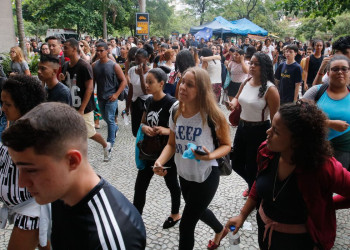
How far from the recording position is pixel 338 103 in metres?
2.82

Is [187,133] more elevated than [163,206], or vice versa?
[187,133]

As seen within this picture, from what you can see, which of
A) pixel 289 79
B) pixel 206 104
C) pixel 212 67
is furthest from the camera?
pixel 212 67

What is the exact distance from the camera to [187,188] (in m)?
2.69

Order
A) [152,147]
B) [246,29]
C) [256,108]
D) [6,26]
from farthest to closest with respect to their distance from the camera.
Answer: [246,29] < [6,26] < [256,108] < [152,147]

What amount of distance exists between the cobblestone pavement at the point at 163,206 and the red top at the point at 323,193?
4.60 feet

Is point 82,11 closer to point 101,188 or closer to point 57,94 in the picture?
point 57,94

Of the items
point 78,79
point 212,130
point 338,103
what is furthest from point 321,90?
point 78,79

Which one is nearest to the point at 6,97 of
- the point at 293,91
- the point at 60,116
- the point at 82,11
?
the point at 60,116

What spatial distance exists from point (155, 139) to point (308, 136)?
5.89ft

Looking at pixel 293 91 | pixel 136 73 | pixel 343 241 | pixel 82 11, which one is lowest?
pixel 343 241

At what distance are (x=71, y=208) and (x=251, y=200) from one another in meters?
1.43

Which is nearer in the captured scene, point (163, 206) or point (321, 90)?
point (321, 90)

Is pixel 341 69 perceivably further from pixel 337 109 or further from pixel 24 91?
pixel 24 91

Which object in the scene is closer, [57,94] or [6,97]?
[6,97]
